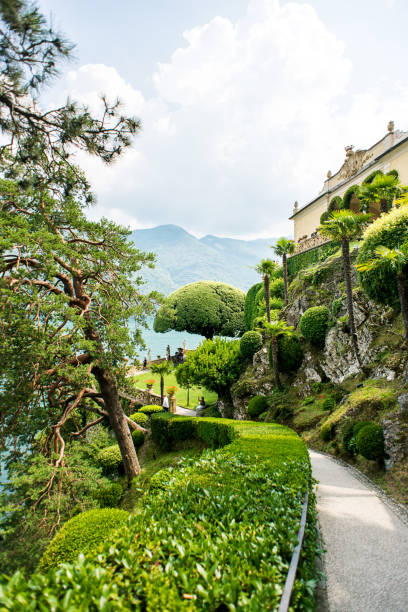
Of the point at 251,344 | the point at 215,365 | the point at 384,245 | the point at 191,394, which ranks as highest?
the point at 384,245

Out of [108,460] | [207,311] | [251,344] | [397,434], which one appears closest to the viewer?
[397,434]

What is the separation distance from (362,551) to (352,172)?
31.3m

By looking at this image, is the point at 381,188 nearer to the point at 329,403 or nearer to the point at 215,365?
the point at 329,403

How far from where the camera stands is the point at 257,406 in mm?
16344

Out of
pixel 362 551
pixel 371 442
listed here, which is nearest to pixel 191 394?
pixel 371 442

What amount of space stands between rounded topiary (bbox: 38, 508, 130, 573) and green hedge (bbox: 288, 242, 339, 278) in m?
20.9

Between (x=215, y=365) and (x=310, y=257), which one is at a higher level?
(x=310, y=257)

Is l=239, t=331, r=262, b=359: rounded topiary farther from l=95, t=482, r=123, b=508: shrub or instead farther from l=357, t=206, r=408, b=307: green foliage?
l=95, t=482, r=123, b=508: shrub

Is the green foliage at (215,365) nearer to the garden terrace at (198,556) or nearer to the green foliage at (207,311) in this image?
the green foliage at (207,311)

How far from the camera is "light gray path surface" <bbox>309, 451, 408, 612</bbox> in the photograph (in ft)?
13.0

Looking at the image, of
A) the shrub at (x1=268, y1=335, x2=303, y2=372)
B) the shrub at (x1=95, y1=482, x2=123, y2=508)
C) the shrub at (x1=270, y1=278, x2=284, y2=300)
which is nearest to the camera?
the shrub at (x1=95, y1=482, x2=123, y2=508)

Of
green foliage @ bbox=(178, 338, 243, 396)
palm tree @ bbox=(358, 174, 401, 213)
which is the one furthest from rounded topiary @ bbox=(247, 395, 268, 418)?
palm tree @ bbox=(358, 174, 401, 213)

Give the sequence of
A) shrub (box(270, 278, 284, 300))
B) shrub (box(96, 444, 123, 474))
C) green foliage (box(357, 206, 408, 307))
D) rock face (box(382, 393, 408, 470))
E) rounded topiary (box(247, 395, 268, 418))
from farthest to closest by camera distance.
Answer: shrub (box(270, 278, 284, 300)) < rounded topiary (box(247, 395, 268, 418)) < shrub (box(96, 444, 123, 474)) < green foliage (box(357, 206, 408, 307)) < rock face (box(382, 393, 408, 470))

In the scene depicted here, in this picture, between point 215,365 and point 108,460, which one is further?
point 215,365
